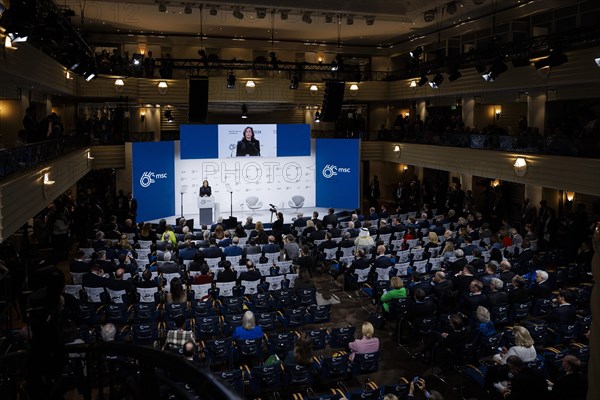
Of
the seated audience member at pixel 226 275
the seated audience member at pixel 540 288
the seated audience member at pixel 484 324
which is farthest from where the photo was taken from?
the seated audience member at pixel 226 275

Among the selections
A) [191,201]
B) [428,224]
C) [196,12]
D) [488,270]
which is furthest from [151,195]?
[488,270]

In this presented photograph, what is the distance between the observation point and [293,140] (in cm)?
2630

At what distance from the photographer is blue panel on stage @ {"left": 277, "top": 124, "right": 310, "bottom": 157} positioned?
2597 centimetres

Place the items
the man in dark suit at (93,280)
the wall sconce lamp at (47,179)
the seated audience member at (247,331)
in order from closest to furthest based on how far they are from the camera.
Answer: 1. the seated audience member at (247,331)
2. the man in dark suit at (93,280)
3. the wall sconce lamp at (47,179)

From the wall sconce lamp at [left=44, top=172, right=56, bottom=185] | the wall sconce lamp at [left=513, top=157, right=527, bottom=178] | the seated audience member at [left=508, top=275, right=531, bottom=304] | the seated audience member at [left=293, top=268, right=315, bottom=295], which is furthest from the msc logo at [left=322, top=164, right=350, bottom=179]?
the seated audience member at [left=508, top=275, right=531, bottom=304]

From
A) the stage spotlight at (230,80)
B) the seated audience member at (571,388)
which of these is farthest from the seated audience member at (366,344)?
the stage spotlight at (230,80)

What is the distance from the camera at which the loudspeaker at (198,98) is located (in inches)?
912

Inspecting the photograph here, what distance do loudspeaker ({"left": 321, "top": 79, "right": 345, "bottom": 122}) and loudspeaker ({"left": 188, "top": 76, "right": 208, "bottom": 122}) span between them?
5557 mm

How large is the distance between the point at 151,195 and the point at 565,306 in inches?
690

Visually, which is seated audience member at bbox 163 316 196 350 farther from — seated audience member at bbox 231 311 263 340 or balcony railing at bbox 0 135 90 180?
balcony railing at bbox 0 135 90 180

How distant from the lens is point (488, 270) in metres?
13.3

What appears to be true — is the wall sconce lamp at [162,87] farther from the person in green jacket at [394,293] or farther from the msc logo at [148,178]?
the person in green jacket at [394,293]

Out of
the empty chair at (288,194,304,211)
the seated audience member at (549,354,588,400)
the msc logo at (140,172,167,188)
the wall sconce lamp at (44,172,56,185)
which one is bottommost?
the seated audience member at (549,354,588,400)

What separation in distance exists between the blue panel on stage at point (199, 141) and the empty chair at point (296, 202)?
4308 millimetres
